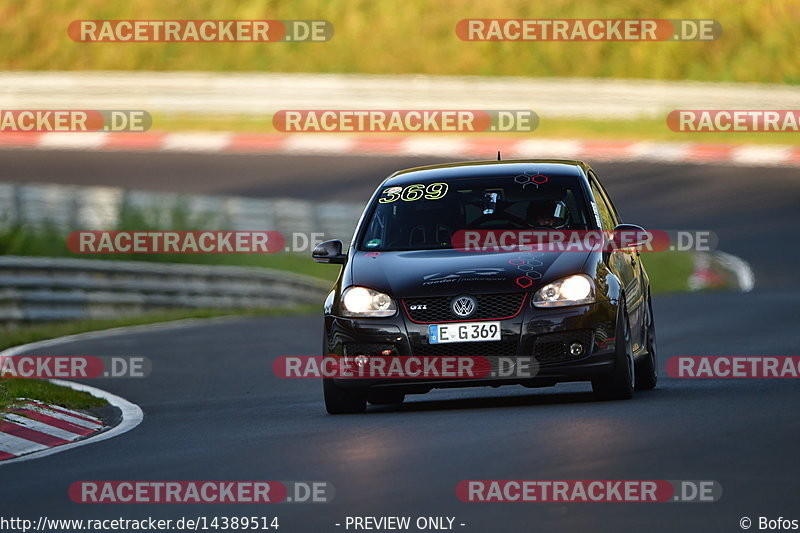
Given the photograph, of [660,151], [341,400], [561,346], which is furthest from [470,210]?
[660,151]

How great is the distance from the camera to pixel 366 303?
10.7m

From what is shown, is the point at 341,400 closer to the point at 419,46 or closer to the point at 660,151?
the point at 660,151

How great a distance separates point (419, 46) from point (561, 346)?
31.8 meters

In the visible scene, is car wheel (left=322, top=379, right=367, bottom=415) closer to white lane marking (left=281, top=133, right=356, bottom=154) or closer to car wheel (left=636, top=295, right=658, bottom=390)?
car wheel (left=636, top=295, right=658, bottom=390)

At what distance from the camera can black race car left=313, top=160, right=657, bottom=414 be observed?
1042cm

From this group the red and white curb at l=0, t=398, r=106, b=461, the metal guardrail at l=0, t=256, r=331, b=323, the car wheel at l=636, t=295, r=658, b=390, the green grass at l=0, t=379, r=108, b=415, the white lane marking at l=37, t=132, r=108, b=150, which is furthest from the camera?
the white lane marking at l=37, t=132, r=108, b=150

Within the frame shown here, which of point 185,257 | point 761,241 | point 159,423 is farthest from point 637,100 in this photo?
point 159,423

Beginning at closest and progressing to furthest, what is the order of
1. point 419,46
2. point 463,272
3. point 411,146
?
point 463,272 → point 411,146 → point 419,46

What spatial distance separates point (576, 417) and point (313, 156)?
81.4 feet

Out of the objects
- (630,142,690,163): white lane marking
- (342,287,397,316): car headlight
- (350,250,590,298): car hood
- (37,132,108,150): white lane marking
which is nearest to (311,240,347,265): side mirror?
(350,250,590,298): car hood

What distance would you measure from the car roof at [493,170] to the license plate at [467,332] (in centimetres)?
157

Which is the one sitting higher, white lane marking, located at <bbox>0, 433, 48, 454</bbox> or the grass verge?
the grass verge

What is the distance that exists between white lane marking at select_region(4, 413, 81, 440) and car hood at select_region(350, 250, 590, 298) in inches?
79.8

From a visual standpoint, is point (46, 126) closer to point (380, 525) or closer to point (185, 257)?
point (185, 257)
